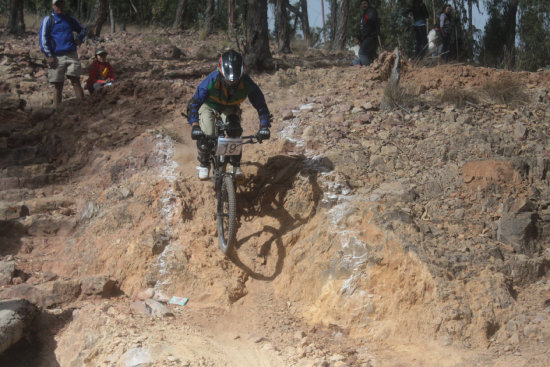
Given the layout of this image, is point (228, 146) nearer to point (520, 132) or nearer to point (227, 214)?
point (227, 214)

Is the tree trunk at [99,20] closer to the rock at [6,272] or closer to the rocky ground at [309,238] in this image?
the rocky ground at [309,238]

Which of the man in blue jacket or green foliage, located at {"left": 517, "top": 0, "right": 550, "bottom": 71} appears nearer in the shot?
the man in blue jacket

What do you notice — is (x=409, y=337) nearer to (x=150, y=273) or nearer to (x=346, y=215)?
(x=346, y=215)

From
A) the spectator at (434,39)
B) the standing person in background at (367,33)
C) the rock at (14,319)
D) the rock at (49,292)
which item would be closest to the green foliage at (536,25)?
the spectator at (434,39)

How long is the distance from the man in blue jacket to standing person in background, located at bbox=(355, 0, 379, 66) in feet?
16.0

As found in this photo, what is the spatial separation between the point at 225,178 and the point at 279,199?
0.92 m

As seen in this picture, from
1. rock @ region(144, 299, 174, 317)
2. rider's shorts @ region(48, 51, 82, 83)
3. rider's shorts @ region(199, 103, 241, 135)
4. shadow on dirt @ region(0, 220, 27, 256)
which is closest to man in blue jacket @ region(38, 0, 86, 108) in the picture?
rider's shorts @ region(48, 51, 82, 83)

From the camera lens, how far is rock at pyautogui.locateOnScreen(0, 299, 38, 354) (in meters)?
3.94

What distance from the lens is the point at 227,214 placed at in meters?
4.83

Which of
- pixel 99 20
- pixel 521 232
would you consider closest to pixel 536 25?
pixel 99 20

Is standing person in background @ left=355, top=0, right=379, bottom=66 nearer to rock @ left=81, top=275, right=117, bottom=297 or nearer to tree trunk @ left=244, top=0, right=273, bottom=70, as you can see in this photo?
tree trunk @ left=244, top=0, right=273, bottom=70

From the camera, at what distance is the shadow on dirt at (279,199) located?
5.17 meters

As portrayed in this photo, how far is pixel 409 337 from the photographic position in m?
3.96

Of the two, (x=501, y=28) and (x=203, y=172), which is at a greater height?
(x=501, y=28)
